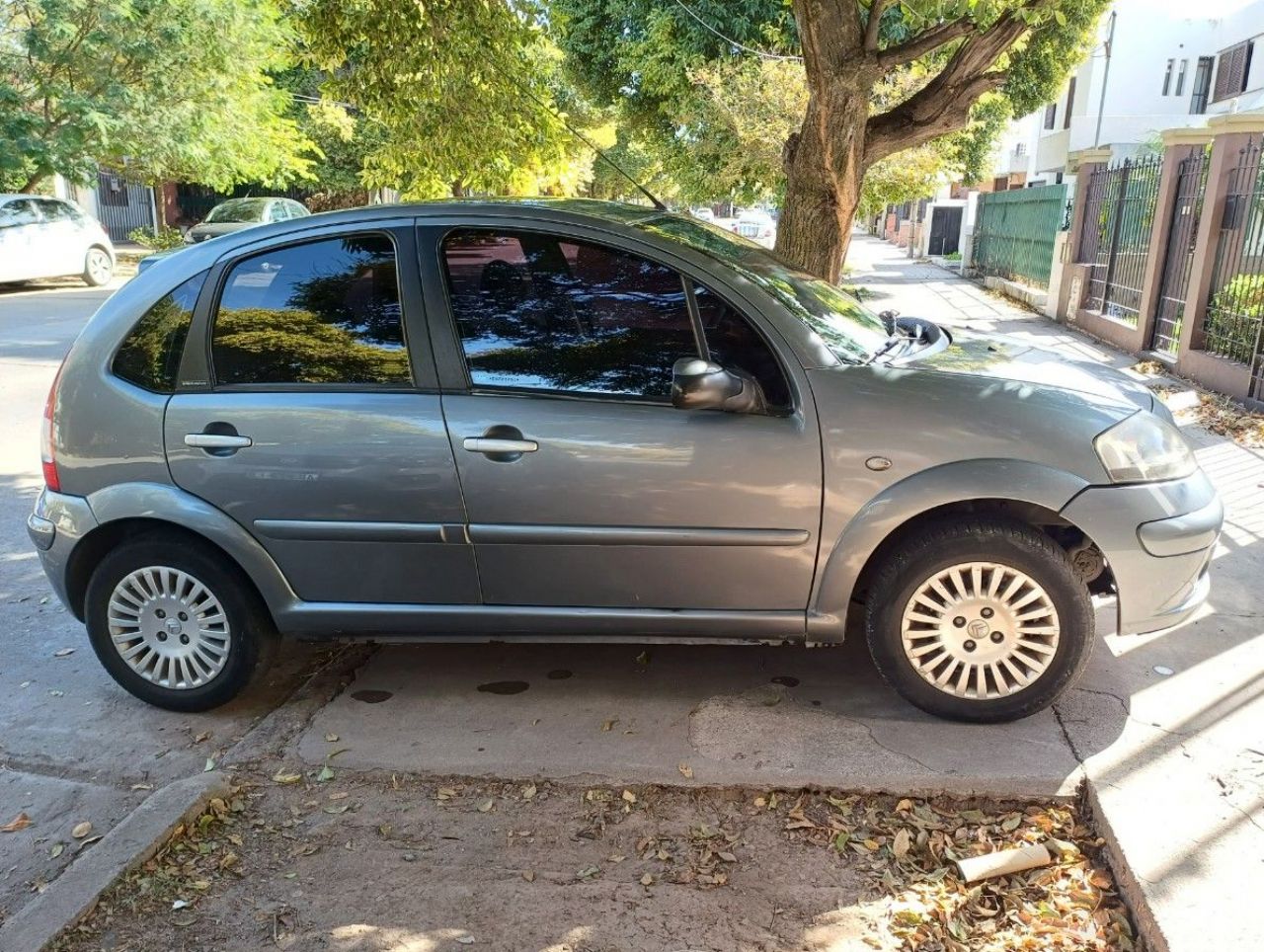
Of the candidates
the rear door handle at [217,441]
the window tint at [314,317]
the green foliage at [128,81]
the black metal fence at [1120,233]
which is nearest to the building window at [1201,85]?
the black metal fence at [1120,233]

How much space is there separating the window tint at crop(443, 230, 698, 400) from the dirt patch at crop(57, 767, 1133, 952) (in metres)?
1.43

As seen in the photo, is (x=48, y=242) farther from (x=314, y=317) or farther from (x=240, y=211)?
(x=314, y=317)

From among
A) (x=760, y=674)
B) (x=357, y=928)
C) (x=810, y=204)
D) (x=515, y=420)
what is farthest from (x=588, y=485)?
(x=810, y=204)

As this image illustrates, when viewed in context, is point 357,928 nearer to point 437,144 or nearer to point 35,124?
point 437,144

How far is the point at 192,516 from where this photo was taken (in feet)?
12.3

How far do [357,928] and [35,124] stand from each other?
845 inches

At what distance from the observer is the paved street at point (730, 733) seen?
10.3 feet

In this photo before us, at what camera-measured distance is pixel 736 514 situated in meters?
3.50

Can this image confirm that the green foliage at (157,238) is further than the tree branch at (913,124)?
Yes

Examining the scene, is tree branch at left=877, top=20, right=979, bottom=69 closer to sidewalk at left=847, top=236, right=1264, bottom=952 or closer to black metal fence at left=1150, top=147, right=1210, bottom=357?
sidewalk at left=847, top=236, right=1264, bottom=952

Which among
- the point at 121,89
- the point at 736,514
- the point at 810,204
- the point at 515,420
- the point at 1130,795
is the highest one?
the point at 121,89

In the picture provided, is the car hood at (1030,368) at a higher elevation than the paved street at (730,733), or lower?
higher

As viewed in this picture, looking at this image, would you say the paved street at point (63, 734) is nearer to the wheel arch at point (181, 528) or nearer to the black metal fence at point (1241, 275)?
the wheel arch at point (181, 528)

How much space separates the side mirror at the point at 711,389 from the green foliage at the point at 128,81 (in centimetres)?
1988
